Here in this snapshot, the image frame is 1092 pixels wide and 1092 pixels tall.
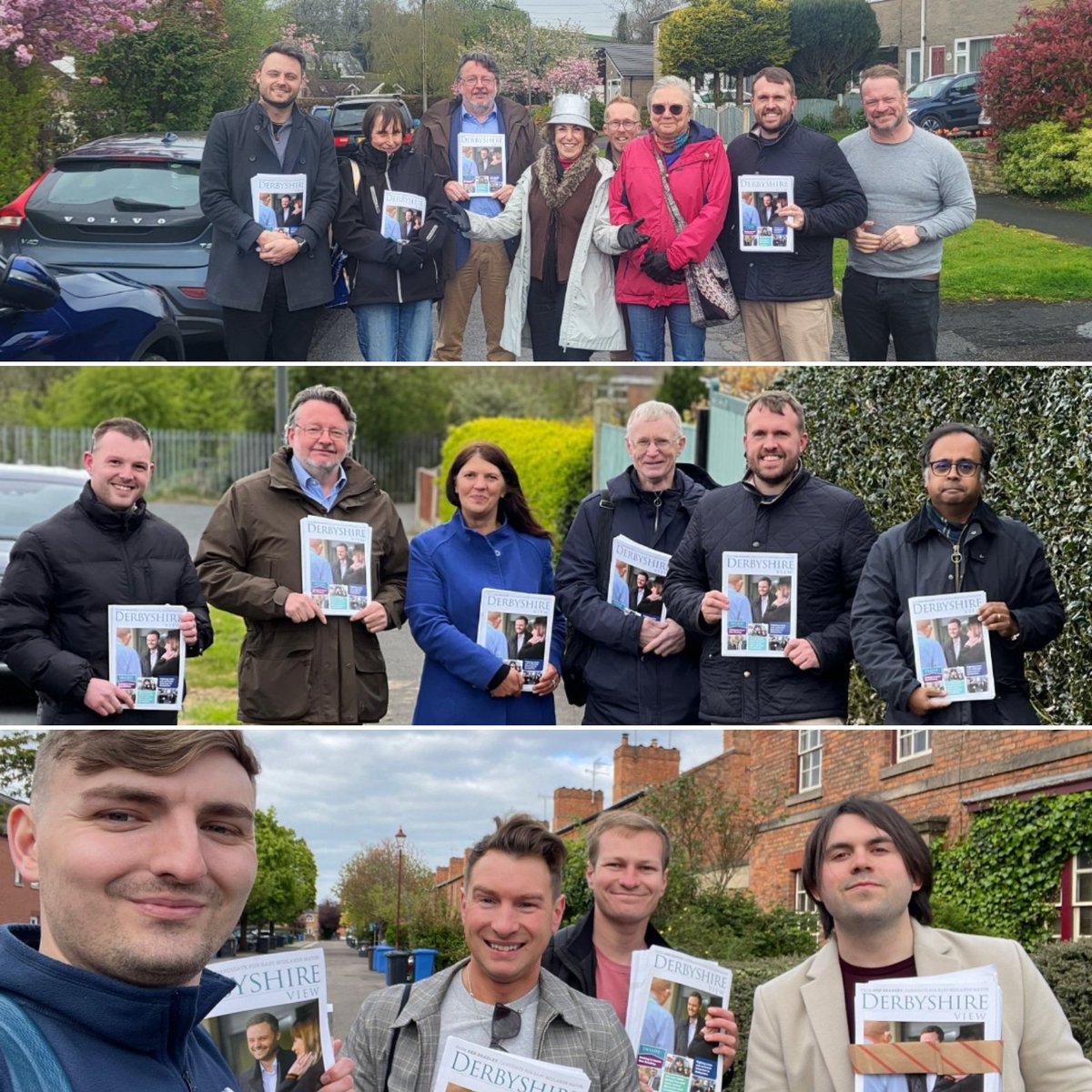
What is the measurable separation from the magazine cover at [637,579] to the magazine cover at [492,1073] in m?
2.40

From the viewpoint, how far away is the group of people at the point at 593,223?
705cm

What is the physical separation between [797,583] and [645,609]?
0.65 metres

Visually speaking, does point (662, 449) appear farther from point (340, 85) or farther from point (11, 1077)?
point (11, 1077)

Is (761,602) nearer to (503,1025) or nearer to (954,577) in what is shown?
(954,577)

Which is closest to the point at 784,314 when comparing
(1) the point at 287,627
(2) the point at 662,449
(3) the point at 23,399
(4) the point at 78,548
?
(2) the point at 662,449

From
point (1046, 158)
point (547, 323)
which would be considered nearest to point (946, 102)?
point (1046, 158)

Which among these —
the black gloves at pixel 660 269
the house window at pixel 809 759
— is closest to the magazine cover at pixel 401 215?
the black gloves at pixel 660 269

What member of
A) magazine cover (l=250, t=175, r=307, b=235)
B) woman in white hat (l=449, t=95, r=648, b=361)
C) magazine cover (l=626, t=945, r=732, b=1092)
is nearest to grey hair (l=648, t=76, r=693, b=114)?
woman in white hat (l=449, t=95, r=648, b=361)

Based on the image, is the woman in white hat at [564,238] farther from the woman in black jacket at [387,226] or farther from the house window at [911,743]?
the house window at [911,743]

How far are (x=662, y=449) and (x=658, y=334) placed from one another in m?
1.62

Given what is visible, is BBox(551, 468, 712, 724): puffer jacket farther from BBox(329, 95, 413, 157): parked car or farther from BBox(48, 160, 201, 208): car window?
BBox(48, 160, 201, 208): car window

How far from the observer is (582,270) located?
7375 mm

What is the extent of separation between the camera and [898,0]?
820 cm

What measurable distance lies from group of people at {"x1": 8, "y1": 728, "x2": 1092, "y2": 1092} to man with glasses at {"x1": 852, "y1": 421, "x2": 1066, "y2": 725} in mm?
1290
